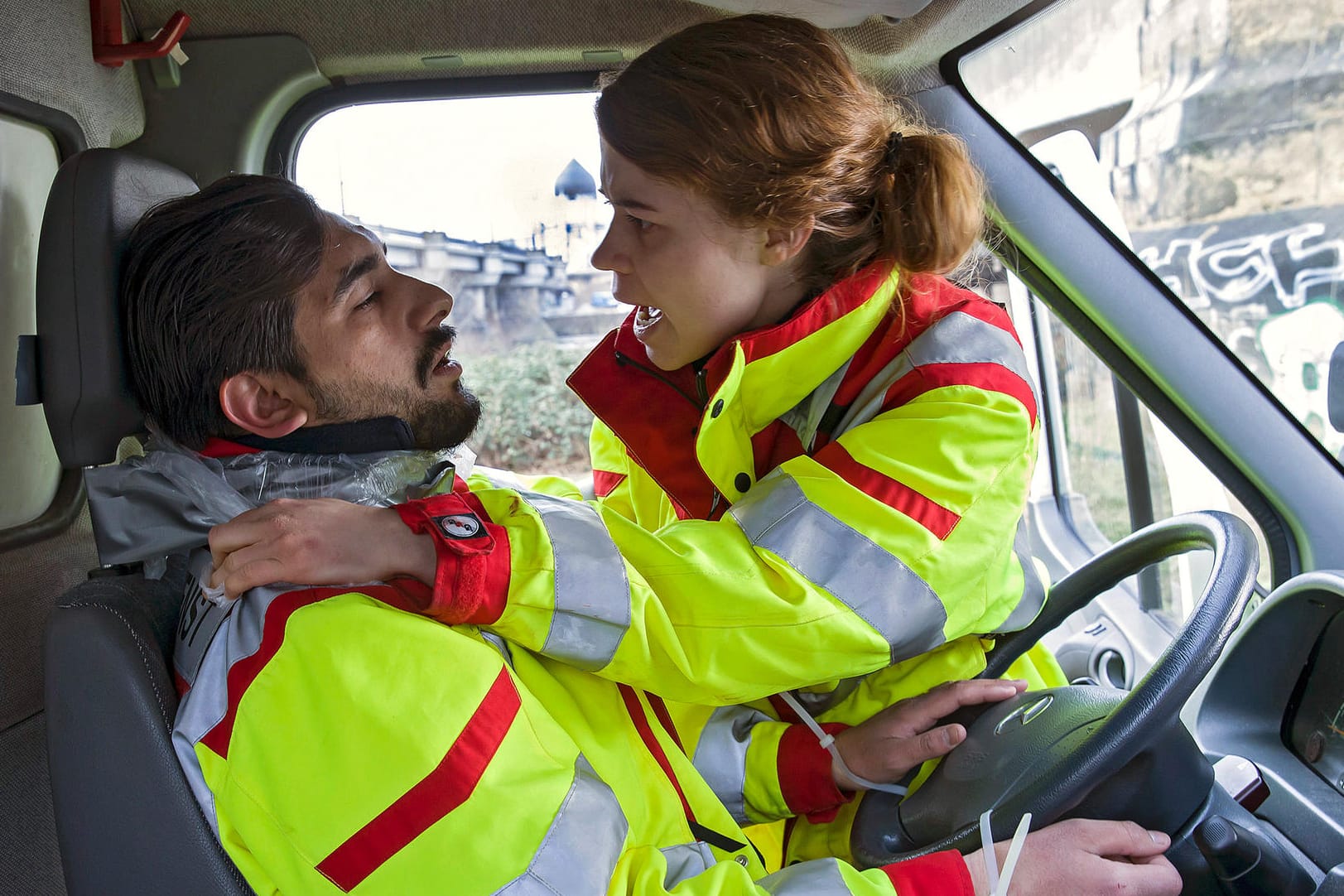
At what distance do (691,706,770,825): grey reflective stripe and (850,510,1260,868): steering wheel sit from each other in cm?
18

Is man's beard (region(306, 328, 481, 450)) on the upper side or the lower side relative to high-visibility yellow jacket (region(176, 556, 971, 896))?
upper

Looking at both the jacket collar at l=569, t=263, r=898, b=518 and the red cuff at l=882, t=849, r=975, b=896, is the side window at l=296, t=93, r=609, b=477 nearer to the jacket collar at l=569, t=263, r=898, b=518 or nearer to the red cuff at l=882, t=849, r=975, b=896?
the jacket collar at l=569, t=263, r=898, b=518

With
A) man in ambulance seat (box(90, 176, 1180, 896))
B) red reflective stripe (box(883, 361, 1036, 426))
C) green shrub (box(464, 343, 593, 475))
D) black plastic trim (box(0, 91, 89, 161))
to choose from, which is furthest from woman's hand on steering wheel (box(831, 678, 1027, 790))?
green shrub (box(464, 343, 593, 475))

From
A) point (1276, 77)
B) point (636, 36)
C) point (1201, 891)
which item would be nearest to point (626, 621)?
point (1201, 891)

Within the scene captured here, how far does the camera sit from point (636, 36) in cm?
200

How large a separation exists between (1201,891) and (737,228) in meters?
1.10

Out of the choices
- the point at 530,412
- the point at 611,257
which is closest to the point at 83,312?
the point at 611,257

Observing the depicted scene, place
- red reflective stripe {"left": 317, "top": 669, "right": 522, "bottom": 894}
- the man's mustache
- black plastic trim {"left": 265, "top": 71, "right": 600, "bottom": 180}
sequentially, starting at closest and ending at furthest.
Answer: red reflective stripe {"left": 317, "top": 669, "right": 522, "bottom": 894}
the man's mustache
black plastic trim {"left": 265, "top": 71, "right": 600, "bottom": 180}

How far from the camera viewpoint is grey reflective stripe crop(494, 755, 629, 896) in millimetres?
1081

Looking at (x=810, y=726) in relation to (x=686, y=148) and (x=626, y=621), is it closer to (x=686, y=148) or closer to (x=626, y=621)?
(x=626, y=621)

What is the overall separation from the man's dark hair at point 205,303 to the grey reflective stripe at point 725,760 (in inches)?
31.6

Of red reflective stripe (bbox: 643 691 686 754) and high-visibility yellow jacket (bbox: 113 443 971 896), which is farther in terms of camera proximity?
red reflective stripe (bbox: 643 691 686 754)

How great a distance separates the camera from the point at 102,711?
47.8 inches

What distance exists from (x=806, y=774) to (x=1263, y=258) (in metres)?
1.84
